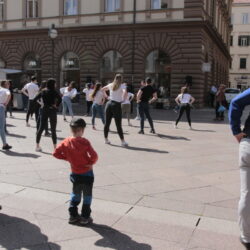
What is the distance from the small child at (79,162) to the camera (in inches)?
174

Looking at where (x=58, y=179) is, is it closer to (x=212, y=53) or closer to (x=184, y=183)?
(x=184, y=183)

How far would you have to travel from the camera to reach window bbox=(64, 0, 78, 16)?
1145 inches

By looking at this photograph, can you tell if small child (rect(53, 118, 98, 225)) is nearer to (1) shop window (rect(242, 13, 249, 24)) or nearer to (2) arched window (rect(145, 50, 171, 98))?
(2) arched window (rect(145, 50, 171, 98))

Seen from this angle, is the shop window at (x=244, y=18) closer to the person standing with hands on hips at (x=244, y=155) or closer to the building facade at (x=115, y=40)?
the building facade at (x=115, y=40)

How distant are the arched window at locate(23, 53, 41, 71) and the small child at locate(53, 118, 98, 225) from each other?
26900 millimetres

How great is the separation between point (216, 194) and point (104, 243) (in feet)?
7.95

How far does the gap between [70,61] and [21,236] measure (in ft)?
86.0

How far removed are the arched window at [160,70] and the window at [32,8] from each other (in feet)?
33.3

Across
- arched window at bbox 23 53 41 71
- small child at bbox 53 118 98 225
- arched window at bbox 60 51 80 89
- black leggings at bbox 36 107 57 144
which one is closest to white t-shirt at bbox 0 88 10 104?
black leggings at bbox 36 107 57 144

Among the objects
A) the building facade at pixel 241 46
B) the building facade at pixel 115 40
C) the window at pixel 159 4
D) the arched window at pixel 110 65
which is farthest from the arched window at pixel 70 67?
the building facade at pixel 241 46

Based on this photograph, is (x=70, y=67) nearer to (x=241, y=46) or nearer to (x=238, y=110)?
(x=238, y=110)

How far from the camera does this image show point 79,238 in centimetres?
413

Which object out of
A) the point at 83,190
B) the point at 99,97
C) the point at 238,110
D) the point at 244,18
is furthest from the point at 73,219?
the point at 244,18

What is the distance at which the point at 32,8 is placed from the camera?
3062 centimetres
